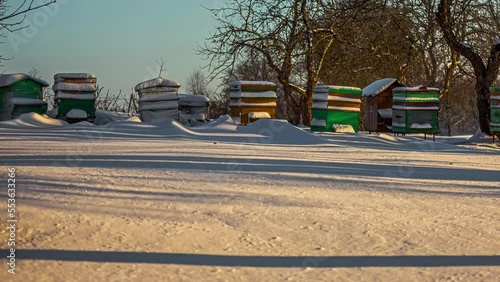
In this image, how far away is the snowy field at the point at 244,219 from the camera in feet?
10.9

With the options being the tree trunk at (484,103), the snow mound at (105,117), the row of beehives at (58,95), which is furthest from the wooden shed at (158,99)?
the tree trunk at (484,103)

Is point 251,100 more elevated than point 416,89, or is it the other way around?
point 416,89

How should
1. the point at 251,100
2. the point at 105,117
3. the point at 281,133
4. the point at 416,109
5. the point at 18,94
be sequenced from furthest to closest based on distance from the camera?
the point at 105,117 → the point at 251,100 → the point at 18,94 → the point at 416,109 → the point at 281,133

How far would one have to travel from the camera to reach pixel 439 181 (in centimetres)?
684

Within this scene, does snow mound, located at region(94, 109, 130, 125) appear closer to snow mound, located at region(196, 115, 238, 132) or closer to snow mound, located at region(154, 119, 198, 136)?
snow mound, located at region(154, 119, 198, 136)

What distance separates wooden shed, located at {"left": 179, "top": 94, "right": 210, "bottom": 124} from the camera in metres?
19.2

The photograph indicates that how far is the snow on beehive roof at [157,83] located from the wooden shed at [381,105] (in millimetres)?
5489

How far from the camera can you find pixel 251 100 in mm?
18000

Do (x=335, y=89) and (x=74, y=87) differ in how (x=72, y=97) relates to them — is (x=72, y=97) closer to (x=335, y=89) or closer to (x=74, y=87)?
(x=74, y=87)

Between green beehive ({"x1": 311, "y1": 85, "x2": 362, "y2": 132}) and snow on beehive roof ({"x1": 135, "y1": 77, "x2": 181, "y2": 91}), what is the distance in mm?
4452

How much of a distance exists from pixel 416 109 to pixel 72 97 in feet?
30.2

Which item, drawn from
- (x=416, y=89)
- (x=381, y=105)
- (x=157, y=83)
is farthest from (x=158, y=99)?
(x=416, y=89)

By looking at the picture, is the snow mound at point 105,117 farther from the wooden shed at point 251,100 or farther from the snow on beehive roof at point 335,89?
the snow on beehive roof at point 335,89

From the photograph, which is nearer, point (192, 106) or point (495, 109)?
point (495, 109)
